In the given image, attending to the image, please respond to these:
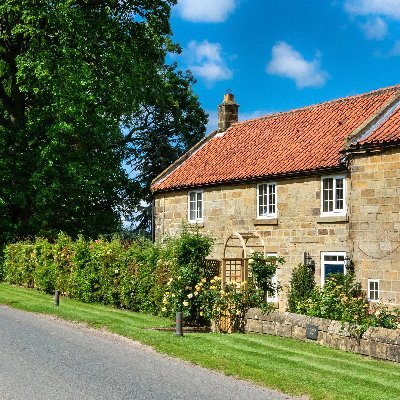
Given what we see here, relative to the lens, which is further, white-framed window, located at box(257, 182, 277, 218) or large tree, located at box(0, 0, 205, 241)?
large tree, located at box(0, 0, 205, 241)

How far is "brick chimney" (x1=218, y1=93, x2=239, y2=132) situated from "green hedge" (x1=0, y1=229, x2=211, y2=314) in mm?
12172

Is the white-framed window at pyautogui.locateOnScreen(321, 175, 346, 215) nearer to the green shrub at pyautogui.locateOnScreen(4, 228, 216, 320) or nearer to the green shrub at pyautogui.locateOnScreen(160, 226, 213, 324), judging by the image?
the green shrub at pyautogui.locateOnScreen(4, 228, 216, 320)

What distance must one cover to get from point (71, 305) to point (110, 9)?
718 inches

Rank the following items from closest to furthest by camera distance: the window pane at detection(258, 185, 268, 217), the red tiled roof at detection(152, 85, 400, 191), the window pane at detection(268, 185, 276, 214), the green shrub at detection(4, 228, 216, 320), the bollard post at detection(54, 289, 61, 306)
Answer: the green shrub at detection(4, 228, 216, 320)
the bollard post at detection(54, 289, 61, 306)
the red tiled roof at detection(152, 85, 400, 191)
the window pane at detection(268, 185, 276, 214)
the window pane at detection(258, 185, 268, 217)

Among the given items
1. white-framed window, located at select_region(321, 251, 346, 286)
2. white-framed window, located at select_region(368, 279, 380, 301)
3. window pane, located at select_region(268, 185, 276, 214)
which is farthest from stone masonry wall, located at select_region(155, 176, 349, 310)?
white-framed window, located at select_region(368, 279, 380, 301)

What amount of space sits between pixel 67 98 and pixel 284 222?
1306 cm

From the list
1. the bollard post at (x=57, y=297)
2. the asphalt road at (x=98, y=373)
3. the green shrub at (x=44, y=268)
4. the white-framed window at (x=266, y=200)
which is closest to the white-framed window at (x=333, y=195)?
the white-framed window at (x=266, y=200)

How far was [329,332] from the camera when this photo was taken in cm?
1594

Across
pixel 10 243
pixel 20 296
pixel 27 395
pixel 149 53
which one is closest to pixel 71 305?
pixel 20 296

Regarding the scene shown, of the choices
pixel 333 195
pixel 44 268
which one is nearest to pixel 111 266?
pixel 44 268

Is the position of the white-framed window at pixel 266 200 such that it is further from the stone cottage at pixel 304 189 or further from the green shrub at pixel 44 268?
the green shrub at pixel 44 268

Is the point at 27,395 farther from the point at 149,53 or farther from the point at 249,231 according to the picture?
the point at 149,53

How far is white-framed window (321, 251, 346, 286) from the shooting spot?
23984 millimetres

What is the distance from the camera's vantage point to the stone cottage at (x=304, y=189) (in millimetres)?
21906
